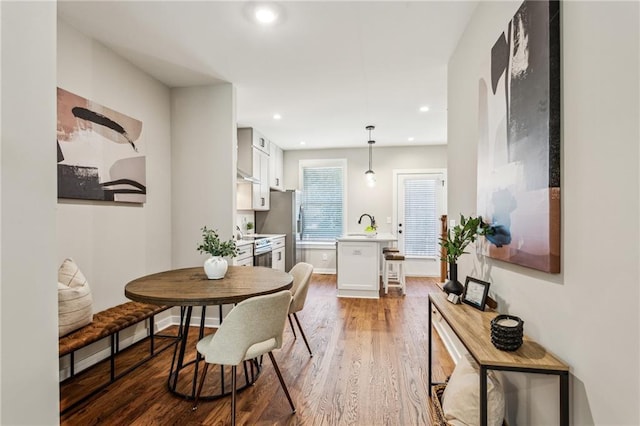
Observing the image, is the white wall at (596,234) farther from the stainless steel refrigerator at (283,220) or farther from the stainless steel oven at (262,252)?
the stainless steel refrigerator at (283,220)

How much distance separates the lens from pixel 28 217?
0.74 metres

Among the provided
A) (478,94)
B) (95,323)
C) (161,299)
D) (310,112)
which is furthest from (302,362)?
(310,112)

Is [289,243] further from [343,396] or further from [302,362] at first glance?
[343,396]

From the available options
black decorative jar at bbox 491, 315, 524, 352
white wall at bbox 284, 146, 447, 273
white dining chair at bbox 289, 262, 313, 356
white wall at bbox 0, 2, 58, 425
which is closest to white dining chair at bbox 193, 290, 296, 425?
white dining chair at bbox 289, 262, 313, 356

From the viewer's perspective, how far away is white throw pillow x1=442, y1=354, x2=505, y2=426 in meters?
1.44

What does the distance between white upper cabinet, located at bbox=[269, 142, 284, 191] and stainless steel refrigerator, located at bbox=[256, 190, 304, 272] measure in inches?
10.6

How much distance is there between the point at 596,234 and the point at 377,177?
18.2ft

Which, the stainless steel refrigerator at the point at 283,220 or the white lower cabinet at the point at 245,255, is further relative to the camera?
the stainless steel refrigerator at the point at 283,220

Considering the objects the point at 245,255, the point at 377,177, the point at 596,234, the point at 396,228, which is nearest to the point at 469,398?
the point at 596,234

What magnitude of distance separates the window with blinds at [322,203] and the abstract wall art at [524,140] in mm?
4849

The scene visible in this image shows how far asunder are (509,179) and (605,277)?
67 cm

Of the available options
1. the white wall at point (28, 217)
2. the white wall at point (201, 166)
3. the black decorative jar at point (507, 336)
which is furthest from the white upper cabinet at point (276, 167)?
the white wall at point (28, 217)

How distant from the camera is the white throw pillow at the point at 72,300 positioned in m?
2.05

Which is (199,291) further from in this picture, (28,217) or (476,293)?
(476,293)
